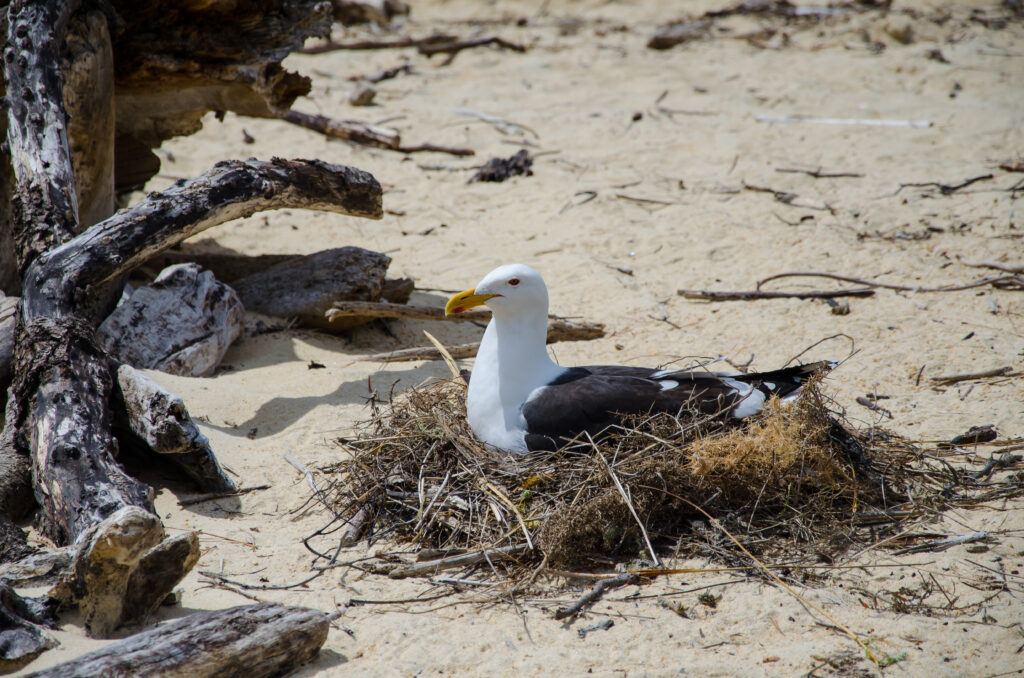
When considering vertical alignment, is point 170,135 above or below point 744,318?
above

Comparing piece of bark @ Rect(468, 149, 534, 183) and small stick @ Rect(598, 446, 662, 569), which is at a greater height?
piece of bark @ Rect(468, 149, 534, 183)

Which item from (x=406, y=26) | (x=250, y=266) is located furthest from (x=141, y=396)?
(x=406, y=26)

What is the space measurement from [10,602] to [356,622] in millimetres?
1198

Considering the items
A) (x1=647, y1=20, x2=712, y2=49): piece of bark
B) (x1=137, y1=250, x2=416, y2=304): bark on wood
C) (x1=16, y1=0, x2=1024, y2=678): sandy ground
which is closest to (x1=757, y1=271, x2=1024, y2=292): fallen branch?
(x1=16, y1=0, x2=1024, y2=678): sandy ground

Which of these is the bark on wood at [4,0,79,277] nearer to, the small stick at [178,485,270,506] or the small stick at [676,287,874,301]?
the small stick at [178,485,270,506]

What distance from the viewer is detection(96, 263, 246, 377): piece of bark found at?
17.2 feet

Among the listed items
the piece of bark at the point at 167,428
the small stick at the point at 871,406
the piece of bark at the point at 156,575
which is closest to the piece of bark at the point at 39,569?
the piece of bark at the point at 156,575

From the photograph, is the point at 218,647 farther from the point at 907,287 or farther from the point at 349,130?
the point at 349,130

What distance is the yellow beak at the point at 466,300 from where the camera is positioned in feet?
14.4

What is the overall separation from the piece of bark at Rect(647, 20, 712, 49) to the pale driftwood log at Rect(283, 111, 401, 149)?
4815 mm

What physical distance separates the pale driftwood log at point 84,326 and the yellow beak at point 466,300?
1.69m

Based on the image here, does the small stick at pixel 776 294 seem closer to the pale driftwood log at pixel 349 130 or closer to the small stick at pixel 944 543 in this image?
the small stick at pixel 944 543

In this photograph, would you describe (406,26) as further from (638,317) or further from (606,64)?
(638,317)

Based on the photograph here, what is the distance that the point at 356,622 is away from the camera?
331cm
